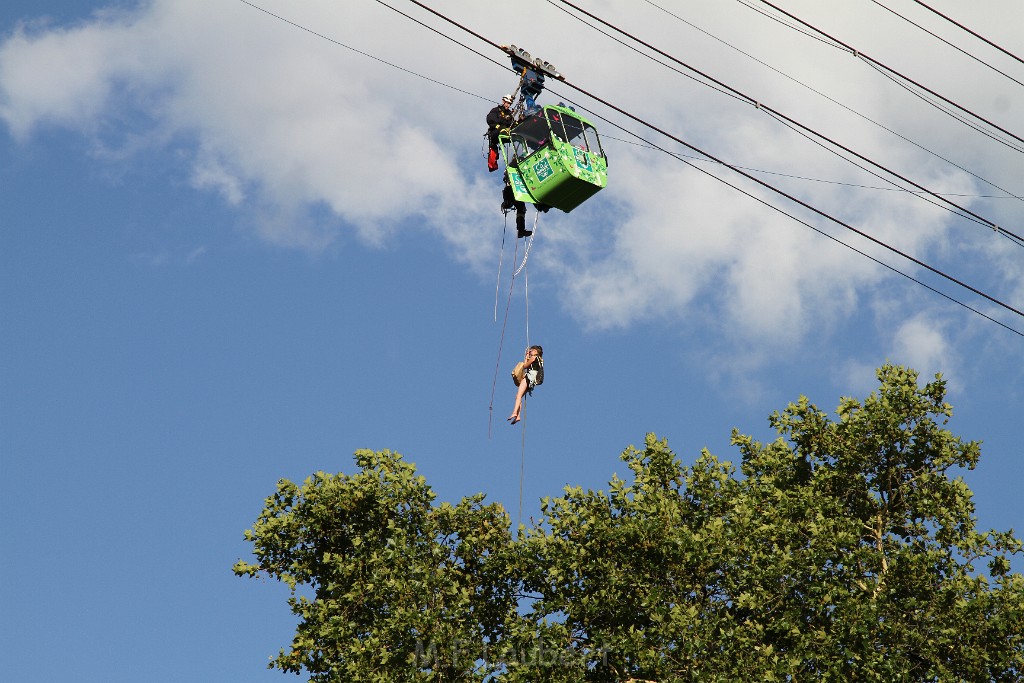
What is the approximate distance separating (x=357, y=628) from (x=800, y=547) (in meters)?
9.44

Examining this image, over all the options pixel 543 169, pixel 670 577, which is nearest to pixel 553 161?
pixel 543 169

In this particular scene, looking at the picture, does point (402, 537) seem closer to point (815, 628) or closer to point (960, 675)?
point (815, 628)

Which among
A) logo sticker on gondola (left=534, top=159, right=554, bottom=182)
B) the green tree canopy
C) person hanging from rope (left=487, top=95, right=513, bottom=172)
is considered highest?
person hanging from rope (left=487, top=95, right=513, bottom=172)

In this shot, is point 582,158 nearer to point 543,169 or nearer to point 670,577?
point 543,169

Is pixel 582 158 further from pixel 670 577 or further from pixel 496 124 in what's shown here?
pixel 670 577

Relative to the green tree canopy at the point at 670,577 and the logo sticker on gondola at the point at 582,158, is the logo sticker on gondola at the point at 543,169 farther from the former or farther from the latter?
the green tree canopy at the point at 670,577

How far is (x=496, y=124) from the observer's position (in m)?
26.1

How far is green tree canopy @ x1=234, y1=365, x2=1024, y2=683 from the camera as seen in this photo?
25656 millimetres

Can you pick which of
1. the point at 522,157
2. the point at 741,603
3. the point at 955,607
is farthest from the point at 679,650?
the point at 522,157

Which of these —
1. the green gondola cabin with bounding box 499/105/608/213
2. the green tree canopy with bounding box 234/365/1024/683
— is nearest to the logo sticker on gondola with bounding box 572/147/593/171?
the green gondola cabin with bounding box 499/105/608/213

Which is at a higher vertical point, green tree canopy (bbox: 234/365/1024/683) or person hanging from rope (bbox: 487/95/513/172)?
person hanging from rope (bbox: 487/95/513/172)

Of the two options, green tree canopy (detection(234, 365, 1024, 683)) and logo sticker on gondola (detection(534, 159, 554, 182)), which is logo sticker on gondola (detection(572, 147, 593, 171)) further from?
green tree canopy (detection(234, 365, 1024, 683))

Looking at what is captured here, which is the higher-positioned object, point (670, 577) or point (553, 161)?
point (553, 161)

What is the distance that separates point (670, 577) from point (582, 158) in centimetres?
872
